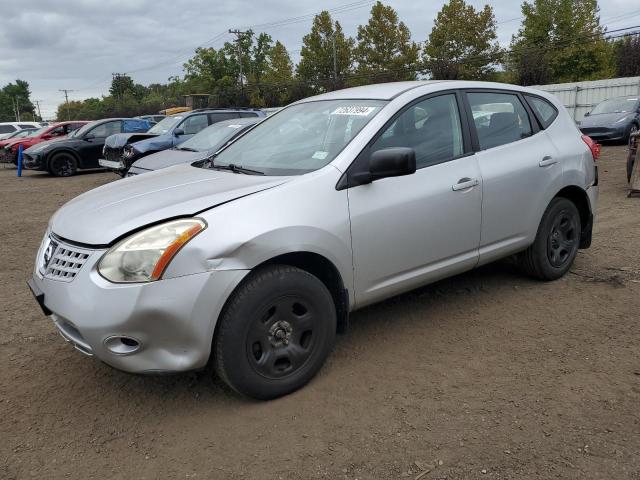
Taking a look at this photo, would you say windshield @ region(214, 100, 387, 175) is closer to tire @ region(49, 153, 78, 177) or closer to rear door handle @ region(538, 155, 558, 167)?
rear door handle @ region(538, 155, 558, 167)

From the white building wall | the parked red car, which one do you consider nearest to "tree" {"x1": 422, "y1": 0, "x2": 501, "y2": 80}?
the white building wall

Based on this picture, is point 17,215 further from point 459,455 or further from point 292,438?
point 459,455

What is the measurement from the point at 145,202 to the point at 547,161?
3.04m

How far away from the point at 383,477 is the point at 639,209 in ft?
21.3

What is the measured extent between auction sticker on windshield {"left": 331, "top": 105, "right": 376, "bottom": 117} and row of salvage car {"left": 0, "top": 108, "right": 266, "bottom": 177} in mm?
1402

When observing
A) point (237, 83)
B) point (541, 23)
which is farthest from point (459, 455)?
point (237, 83)

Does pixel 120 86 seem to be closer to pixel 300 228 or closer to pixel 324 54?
pixel 324 54

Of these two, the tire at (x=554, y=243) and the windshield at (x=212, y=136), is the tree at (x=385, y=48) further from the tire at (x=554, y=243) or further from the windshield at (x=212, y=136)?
the tire at (x=554, y=243)

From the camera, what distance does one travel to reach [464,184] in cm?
369

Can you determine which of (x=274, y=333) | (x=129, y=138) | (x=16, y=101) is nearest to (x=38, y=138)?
(x=129, y=138)

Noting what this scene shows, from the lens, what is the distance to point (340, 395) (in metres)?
3.05

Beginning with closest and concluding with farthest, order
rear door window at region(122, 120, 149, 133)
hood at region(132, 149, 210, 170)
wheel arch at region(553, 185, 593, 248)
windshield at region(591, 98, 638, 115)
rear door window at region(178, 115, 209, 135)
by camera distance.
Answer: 1. wheel arch at region(553, 185, 593, 248)
2. hood at region(132, 149, 210, 170)
3. rear door window at region(178, 115, 209, 135)
4. rear door window at region(122, 120, 149, 133)
5. windshield at region(591, 98, 638, 115)

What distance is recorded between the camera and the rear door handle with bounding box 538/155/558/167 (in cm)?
423

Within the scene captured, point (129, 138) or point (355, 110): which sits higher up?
point (355, 110)
